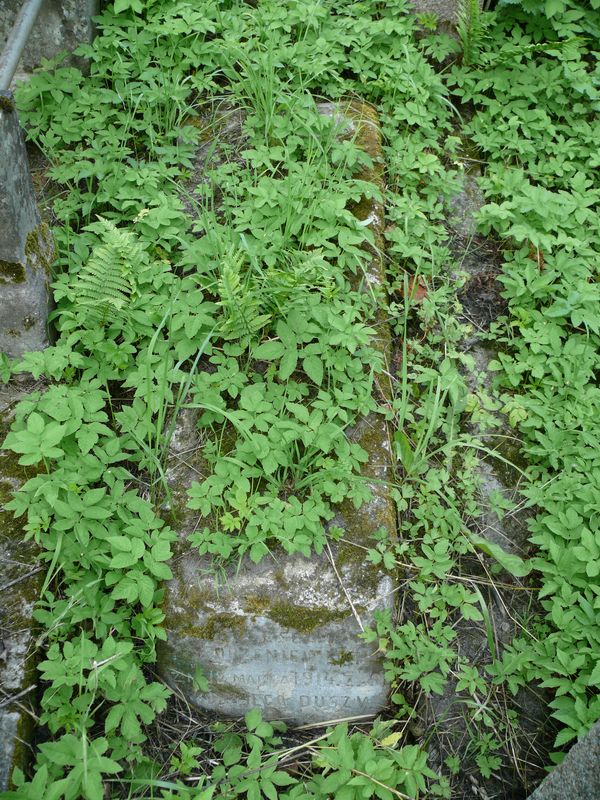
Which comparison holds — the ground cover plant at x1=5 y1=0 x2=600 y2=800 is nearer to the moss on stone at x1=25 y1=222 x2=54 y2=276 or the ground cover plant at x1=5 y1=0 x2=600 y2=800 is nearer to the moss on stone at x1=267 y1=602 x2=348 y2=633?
the moss on stone at x1=25 y1=222 x2=54 y2=276

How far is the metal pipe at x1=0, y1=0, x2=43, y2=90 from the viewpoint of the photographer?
2732mm

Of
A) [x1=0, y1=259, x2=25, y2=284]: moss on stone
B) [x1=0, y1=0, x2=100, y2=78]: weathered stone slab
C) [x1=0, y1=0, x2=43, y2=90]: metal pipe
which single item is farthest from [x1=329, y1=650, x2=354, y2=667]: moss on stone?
[x1=0, y1=0, x2=100, y2=78]: weathered stone slab

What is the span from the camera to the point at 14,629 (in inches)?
95.9

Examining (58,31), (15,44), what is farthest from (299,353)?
(58,31)

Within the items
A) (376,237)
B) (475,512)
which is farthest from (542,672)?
(376,237)

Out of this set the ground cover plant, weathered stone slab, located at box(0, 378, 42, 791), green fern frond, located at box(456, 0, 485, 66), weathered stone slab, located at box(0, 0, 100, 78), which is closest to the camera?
weathered stone slab, located at box(0, 378, 42, 791)

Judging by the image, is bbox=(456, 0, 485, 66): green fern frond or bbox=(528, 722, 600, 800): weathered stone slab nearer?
bbox=(528, 722, 600, 800): weathered stone slab

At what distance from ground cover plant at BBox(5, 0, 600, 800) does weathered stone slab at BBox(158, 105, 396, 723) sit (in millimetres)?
91

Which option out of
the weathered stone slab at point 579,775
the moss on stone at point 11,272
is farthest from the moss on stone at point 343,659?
the moss on stone at point 11,272

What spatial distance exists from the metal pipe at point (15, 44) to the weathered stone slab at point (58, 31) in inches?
27.8

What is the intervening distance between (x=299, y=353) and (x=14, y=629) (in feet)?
5.03

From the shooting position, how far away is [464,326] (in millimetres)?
3398

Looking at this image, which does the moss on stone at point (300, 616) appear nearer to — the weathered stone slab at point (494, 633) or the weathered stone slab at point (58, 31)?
the weathered stone slab at point (494, 633)

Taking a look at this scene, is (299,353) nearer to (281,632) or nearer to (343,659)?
(281,632)
